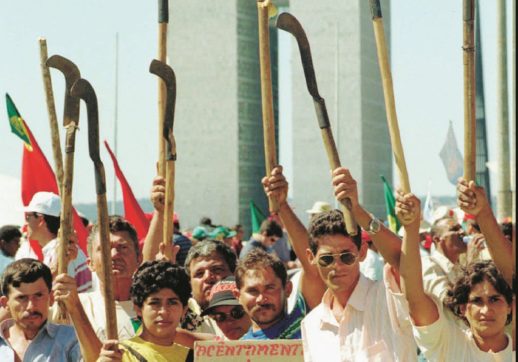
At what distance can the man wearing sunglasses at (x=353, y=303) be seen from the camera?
4348 mm

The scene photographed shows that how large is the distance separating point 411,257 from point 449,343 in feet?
1.34

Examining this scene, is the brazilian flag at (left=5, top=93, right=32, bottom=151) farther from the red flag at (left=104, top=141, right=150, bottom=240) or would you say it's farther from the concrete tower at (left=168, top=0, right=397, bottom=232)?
Answer: the concrete tower at (left=168, top=0, right=397, bottom=232)

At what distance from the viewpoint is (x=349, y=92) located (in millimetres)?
32125

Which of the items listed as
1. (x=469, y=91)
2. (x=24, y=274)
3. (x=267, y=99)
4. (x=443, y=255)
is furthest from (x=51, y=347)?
(x=443, y=255)

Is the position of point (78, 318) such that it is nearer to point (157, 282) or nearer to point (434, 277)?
point (157, 282)

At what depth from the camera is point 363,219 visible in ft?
14.3

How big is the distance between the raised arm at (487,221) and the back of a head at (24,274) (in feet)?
6.30

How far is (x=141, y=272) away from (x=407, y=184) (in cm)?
114

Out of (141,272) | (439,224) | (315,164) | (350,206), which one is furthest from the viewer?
(315,164)

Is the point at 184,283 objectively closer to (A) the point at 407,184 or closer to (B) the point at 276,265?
(B) the point at 276,265

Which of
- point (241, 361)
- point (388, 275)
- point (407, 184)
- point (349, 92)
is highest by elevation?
point (349, 92)

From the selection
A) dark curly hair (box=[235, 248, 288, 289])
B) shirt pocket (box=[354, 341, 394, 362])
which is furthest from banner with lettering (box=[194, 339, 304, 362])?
dark curly hair (box=[235, 248, 288, 289])

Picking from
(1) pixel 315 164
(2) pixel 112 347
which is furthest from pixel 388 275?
(1) pixel 315 164

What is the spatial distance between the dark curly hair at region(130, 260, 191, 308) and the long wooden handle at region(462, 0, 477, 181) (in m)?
1.22
